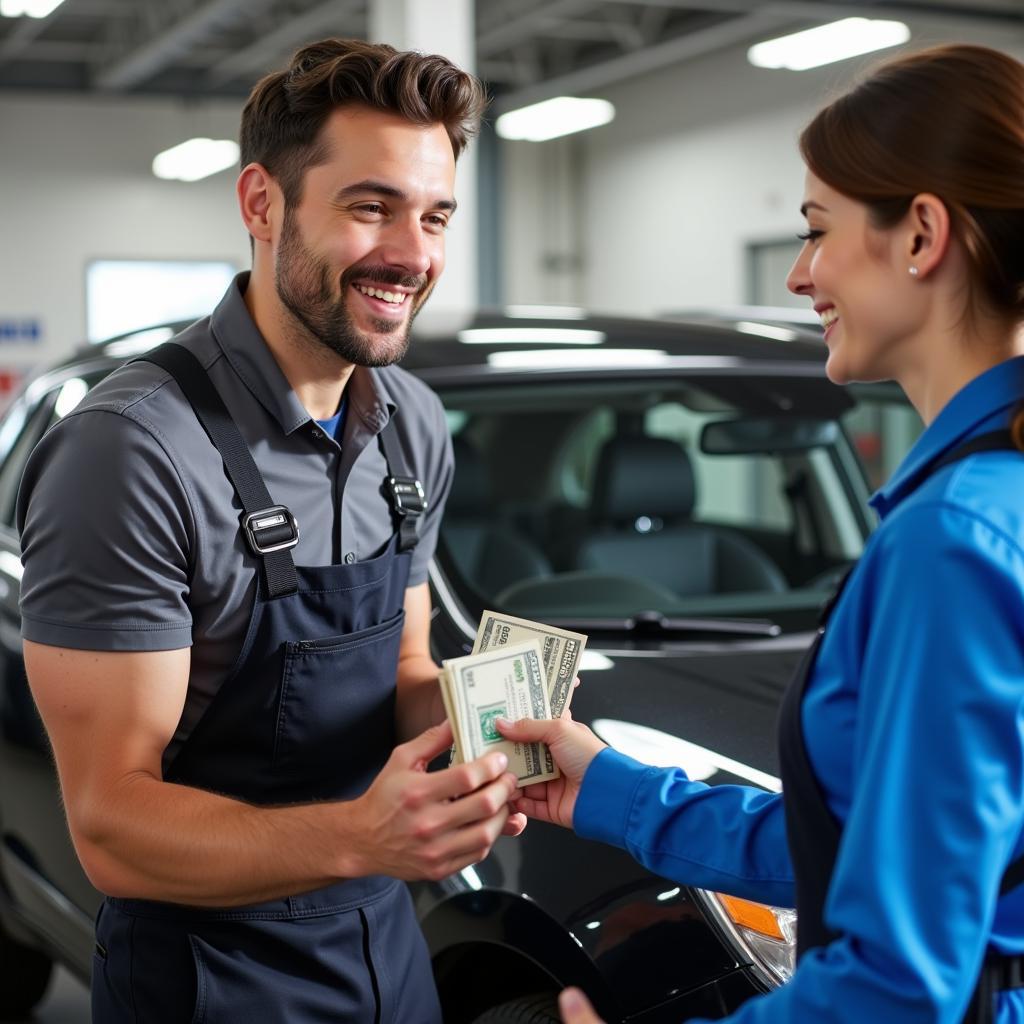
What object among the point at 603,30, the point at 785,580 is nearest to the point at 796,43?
the point at 603,30

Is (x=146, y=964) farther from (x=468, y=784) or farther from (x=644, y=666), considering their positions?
(x=644, y=666)

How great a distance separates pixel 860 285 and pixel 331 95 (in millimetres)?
844

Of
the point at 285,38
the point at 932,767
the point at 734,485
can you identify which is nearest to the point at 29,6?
the point at 285,38

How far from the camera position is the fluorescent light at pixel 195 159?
13.0m

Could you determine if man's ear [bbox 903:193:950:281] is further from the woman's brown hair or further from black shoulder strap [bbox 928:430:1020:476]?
black shoulder strap [bbox 928:430:1020:476]

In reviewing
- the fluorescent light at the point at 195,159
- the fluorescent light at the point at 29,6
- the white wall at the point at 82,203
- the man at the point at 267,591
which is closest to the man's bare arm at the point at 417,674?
the man at the point at 267,591

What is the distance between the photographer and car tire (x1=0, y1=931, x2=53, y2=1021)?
3557mm

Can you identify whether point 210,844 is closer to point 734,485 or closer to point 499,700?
→ point 499,700

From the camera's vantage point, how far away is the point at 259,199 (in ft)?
6.06

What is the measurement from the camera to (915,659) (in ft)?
3.23

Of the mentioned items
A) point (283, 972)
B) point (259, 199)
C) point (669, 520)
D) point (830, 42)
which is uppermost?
point (830, 42)

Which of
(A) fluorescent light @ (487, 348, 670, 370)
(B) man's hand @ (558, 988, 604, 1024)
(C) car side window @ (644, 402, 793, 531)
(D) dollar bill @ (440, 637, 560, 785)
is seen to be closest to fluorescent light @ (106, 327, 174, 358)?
(A) fluorescent light @ (487, 348, 670, 370)

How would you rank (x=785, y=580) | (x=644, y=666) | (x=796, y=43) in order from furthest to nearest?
(x=796, y=43), (x=785, y=580), (x=644, y=666)

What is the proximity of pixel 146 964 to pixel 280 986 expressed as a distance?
0.16 metres
